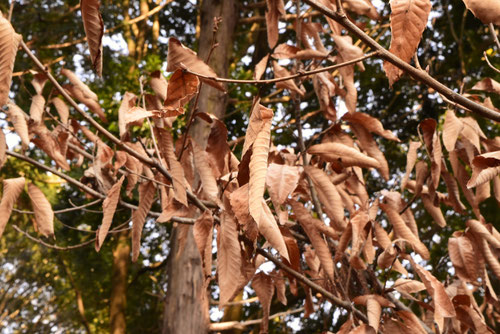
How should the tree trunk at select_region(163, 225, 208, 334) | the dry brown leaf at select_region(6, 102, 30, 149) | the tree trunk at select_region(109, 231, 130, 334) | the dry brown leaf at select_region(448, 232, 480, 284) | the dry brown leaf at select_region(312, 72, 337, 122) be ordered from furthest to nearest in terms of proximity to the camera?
the tree trunk at select_region(109, 231, 130, 334), the tree trunk at select_region(163, 225, 208, 334), the dry brown leaf at select_region(312, 72, 337, 122), the dry brown leaf at select_region(448, 232, 480, 284), the dry brown leaf at select_region(6, 102, 30, 149)

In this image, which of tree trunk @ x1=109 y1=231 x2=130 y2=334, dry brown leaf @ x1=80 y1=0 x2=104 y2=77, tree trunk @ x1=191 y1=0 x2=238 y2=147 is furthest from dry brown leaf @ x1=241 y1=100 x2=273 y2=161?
tree trunk @ x1=109 y1=231 x2=130 y2=334

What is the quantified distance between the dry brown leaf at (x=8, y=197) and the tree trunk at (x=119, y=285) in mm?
3581

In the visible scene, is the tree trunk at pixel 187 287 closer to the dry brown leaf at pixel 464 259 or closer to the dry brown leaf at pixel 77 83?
the dry brown leaf at pixel 77 83

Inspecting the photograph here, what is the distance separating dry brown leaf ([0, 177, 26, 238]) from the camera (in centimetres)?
92

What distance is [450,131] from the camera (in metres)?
1.06

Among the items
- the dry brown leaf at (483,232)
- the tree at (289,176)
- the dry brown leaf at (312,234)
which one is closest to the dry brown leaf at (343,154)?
the tree at (289,176)

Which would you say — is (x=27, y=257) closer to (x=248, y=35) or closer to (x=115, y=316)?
(x=115, y=316)

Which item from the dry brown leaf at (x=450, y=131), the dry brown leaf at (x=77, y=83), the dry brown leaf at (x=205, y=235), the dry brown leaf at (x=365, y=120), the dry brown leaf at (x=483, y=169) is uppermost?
the dry brown leaf at (x=77, y=83)

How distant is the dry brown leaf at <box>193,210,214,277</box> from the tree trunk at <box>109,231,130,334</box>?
3.72m

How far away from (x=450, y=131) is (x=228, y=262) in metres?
0.61

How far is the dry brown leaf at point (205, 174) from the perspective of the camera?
0.96 metres

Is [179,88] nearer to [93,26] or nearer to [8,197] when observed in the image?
[93,26]

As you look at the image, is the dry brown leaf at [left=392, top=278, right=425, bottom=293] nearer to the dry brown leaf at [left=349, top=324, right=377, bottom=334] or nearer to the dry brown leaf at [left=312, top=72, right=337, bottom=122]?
the dry brown leaf at [left=349, top=324, right=377, bottom=334]

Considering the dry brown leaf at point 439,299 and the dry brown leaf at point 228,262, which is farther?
the dry brown leaf at point 439,299
